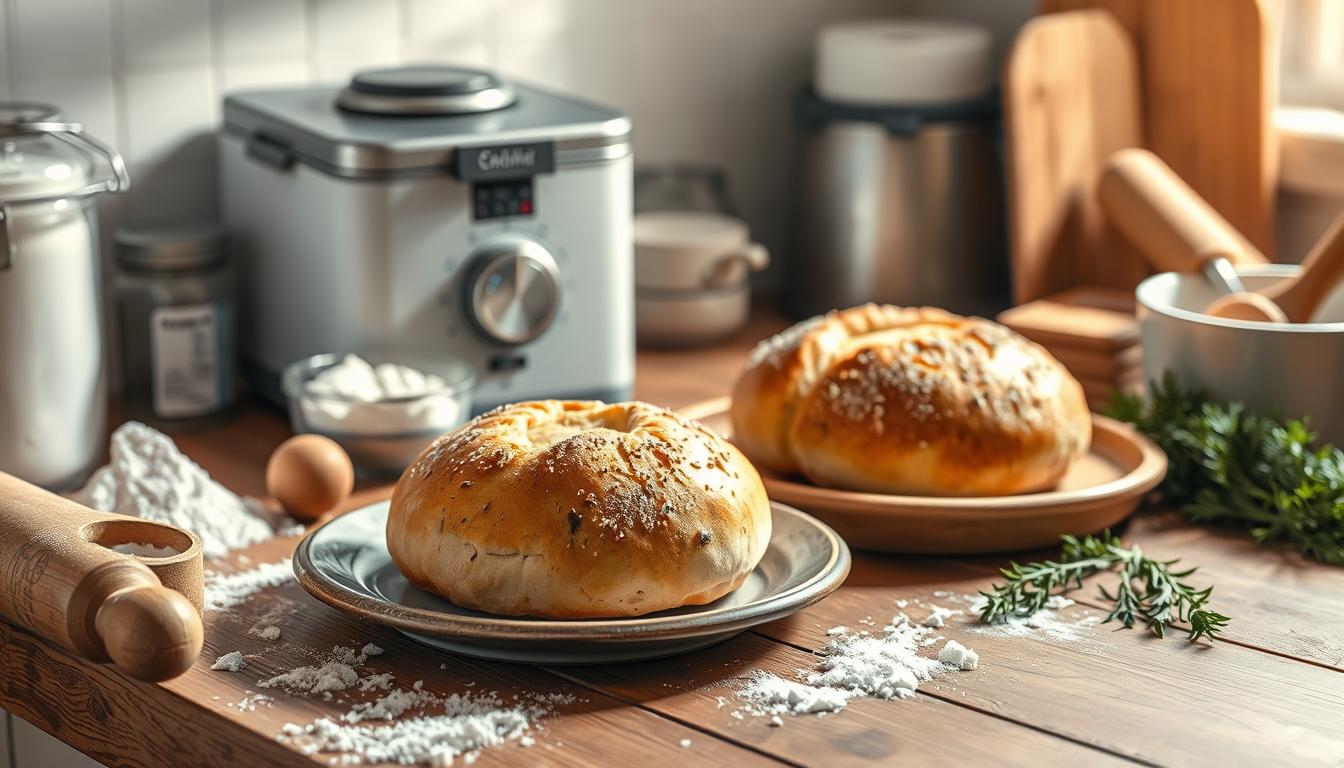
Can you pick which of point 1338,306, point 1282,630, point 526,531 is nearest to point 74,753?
point 526,531

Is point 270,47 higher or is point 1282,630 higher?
point 270,47

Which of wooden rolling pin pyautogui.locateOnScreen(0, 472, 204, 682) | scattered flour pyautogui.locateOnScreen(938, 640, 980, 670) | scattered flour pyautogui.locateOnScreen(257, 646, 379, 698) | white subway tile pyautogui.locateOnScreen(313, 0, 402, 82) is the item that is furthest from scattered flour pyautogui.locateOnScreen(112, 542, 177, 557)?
white subway tile pyautogui.locateOnScreen(313, 0, 402, 82)

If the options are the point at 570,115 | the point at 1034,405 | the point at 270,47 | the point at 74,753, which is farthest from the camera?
the point at 270,47

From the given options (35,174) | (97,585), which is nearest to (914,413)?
(97,585)

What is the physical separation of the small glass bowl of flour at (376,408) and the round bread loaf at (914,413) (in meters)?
0.24

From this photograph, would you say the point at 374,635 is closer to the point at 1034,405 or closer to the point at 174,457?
the point at 174,457

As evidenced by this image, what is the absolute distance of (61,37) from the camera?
4.40 feet

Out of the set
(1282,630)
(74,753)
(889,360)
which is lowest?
(74,753)

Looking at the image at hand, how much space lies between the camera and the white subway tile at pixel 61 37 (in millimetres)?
1315

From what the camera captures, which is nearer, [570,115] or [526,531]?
[526,531]

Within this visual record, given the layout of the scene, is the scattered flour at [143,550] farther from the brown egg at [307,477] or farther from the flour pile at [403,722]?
the brown egg at [307,477]

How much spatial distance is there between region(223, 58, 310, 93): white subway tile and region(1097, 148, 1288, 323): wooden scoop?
77 centimetres

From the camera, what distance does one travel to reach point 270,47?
1487 mm

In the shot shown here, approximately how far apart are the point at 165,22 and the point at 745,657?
881mm
